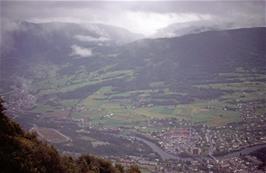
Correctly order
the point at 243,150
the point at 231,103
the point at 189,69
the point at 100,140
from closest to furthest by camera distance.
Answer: the point at 243,150, the point at 100,140, the point at 231,103, the point at 189,69

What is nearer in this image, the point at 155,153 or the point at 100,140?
the point at 155,153

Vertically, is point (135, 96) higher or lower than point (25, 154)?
higher

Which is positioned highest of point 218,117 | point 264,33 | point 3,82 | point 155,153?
point 264,33

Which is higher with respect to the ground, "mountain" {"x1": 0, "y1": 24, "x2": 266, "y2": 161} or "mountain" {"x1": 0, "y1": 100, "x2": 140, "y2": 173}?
"mountain" {"x1": 0, "y1": 24, "x2": 266, "y2": 161}

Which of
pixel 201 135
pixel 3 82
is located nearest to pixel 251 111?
pixel 201 135

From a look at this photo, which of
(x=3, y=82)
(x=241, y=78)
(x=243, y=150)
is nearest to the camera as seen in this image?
(x=243, y=150)

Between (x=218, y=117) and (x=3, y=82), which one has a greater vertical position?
(x=3, y=82)

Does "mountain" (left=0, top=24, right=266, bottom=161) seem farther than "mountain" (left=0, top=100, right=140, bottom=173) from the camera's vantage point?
Yes

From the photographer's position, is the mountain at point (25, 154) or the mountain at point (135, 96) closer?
the mountain at point (25, 154)

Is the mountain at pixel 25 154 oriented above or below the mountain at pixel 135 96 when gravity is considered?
below

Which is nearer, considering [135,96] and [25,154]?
[25,154]

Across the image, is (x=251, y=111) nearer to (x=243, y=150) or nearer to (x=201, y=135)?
(x=201, y=135)
